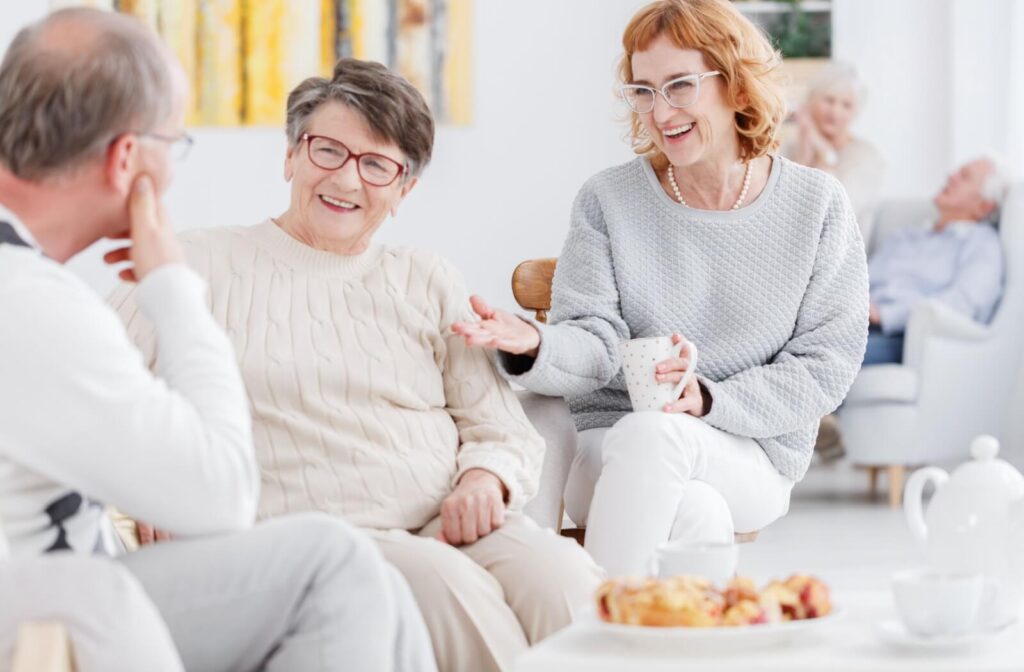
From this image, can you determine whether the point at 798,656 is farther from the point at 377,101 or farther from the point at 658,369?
the point at 377,101

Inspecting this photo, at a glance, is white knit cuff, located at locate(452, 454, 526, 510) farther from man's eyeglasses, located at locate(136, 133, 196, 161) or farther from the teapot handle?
man's eyeglasses, located at locate(136, 133, 196, 161)

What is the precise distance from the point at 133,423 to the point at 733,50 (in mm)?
1399

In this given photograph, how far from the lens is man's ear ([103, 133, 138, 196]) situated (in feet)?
4.35

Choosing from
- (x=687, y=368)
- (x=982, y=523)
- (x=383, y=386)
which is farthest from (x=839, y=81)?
(x=982, y=523)

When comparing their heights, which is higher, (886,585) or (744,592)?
(744,592)

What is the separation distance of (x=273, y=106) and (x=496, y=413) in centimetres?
345

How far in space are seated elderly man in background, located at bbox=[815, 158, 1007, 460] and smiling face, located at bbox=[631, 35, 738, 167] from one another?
2829 mm

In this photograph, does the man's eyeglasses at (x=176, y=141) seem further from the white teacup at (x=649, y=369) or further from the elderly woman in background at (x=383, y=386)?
the white teacup at (x=649, y=369)

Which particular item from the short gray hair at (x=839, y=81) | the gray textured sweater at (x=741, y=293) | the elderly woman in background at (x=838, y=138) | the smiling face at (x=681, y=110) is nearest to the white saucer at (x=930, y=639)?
the gray textured sweater at (x=741, y=293)

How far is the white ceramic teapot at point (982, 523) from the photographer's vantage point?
1454 mm

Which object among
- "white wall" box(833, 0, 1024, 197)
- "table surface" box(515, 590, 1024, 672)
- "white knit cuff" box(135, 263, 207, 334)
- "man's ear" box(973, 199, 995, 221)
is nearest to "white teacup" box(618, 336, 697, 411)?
"table surface" box(515, 590, 1024, 672)

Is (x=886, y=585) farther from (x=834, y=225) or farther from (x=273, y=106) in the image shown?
(x=273, y=106)

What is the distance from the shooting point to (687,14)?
2279 mm

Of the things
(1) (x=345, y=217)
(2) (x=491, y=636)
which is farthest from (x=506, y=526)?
(1) (x=345, y=217)
